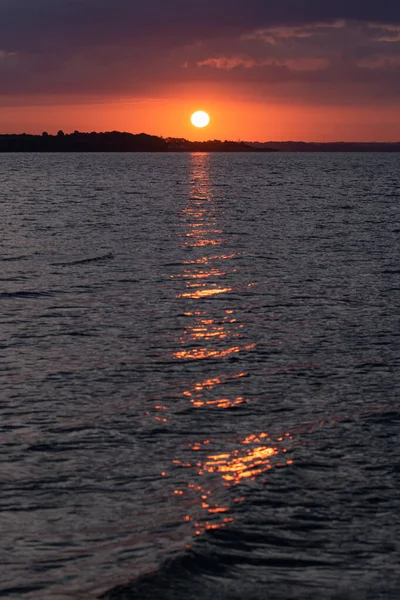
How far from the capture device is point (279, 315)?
2500 cm

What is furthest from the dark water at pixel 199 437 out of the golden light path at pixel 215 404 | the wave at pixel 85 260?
the wave at pixel 85 260

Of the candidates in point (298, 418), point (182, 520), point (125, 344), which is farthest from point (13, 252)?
point (182, 520)

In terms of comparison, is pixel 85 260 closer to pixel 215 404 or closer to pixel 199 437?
pixel 215 404

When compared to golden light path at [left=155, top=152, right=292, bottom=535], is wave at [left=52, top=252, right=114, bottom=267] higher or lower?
higher

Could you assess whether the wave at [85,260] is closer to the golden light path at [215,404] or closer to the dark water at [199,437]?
the dark water at [199,437]

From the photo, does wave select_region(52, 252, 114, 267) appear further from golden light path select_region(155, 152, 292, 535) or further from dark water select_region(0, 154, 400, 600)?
golden light path select_region(155, 152, 292, 535)

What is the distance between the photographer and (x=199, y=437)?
1405 cm

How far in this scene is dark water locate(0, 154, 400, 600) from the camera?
387 inches

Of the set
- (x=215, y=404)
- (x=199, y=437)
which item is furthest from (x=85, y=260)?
(x=199, y=437)

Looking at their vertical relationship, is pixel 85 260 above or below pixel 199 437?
above

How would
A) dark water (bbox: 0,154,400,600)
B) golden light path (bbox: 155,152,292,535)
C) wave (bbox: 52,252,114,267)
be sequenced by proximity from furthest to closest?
wave (bbox: 52,252,114,267), golden light path (bbox: 155,152,292,535), dark water (bbox: 0,154,400,600)

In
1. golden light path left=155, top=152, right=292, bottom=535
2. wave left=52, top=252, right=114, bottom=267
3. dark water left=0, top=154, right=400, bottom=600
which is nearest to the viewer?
dark water left=0, top=154, right=400, bottom=600

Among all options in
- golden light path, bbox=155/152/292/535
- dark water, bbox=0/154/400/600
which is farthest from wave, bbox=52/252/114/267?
golden light path, bbox=155/152/292/535

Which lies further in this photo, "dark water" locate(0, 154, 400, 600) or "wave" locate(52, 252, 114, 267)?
"wave" locate(52, 252, 114, 267)
